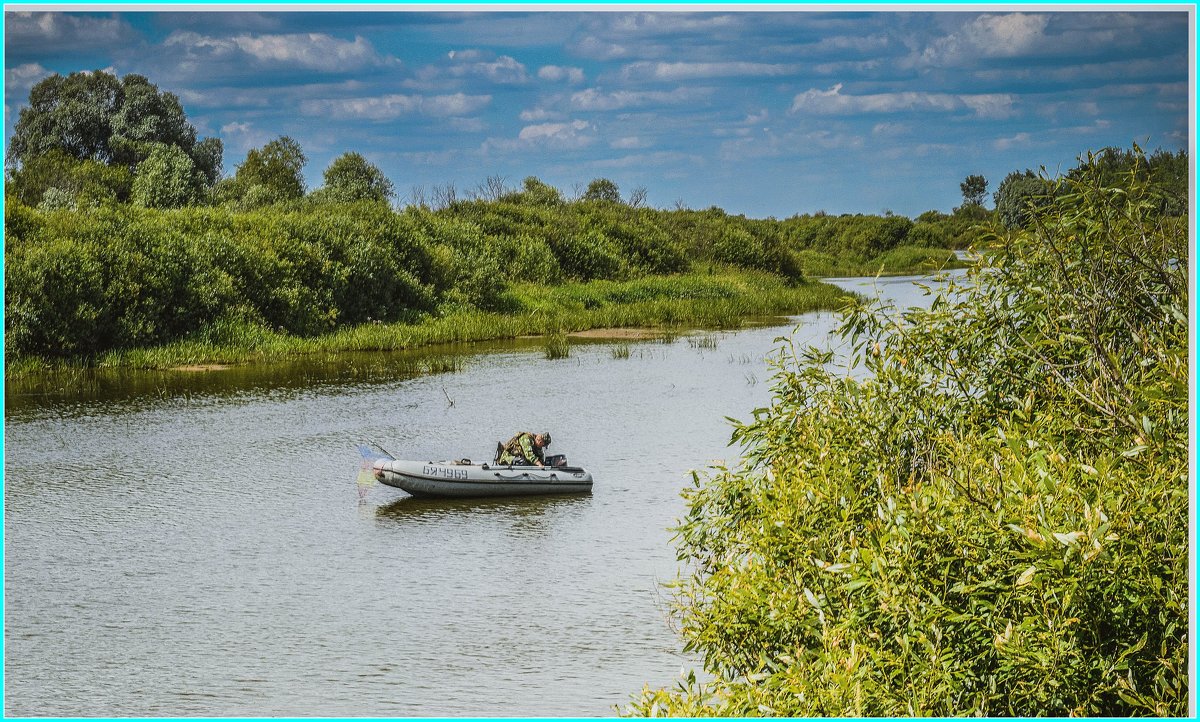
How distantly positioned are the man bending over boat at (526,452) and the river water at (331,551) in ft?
1.33

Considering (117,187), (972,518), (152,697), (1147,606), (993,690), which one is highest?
(117,187)

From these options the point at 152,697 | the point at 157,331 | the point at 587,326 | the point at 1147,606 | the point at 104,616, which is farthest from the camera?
the point at 587,326

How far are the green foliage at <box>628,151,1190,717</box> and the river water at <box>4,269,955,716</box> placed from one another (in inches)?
72.7

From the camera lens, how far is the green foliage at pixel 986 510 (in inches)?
175

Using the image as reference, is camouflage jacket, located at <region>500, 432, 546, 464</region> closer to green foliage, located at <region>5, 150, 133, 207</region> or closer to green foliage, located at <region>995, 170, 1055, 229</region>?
green foliage, located at <region>995, 170, 1055, 229</region>

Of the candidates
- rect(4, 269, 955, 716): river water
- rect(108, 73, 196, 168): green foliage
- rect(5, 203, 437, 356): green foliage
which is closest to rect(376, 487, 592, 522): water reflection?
rect(4, 269, 955, 716): river water

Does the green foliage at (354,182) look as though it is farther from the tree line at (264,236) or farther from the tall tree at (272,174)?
the tall tree at (272,174)

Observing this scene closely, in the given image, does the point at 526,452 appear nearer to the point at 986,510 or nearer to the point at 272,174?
the point at 986,510

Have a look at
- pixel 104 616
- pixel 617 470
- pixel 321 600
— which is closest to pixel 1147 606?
pixel 321 600

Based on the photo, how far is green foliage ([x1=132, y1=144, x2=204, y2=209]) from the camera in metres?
21.1

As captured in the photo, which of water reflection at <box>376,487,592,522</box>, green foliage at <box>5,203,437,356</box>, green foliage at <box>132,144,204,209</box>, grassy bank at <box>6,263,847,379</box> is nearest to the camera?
water reflection at <box>376,487,592,522</box>

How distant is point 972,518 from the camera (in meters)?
4.61

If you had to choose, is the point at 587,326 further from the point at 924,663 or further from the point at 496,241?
the point at 924,663

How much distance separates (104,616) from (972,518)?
6.80 meters
